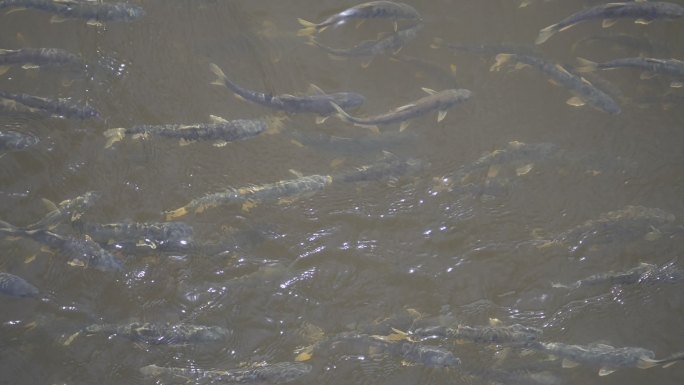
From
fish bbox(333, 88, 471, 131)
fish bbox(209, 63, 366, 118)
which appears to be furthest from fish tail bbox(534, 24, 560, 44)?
fish bbox(209, 63, 366, 118)

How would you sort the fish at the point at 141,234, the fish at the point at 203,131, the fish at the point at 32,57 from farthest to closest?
1. the fish at the point at 32,57
2. the fish at the point at 203,131
3. the fish at the point at 141,234

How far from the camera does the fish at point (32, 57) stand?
4.62 m

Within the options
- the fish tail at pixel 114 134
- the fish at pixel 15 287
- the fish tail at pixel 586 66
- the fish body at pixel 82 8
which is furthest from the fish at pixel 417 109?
the fish at pixel 15 287

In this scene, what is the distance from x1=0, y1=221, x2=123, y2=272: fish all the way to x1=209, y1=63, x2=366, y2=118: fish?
1495mm

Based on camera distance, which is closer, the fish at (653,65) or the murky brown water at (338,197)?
the murky brown water at (338,197)

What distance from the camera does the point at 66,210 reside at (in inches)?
170

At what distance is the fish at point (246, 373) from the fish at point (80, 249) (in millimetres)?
741

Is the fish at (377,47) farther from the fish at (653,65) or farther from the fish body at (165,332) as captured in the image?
the fish body at (165,332)

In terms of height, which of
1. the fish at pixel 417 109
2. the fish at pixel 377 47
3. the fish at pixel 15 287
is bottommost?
the fish at pixel 15 287

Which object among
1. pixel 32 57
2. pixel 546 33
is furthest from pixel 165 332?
pixel 546 33

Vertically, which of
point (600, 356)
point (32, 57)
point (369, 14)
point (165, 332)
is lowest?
point (600, 356)

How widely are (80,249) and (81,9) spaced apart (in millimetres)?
1921

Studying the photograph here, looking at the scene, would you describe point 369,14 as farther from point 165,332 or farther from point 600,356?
point 600,356

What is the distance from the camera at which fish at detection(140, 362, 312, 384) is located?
3.93 m
